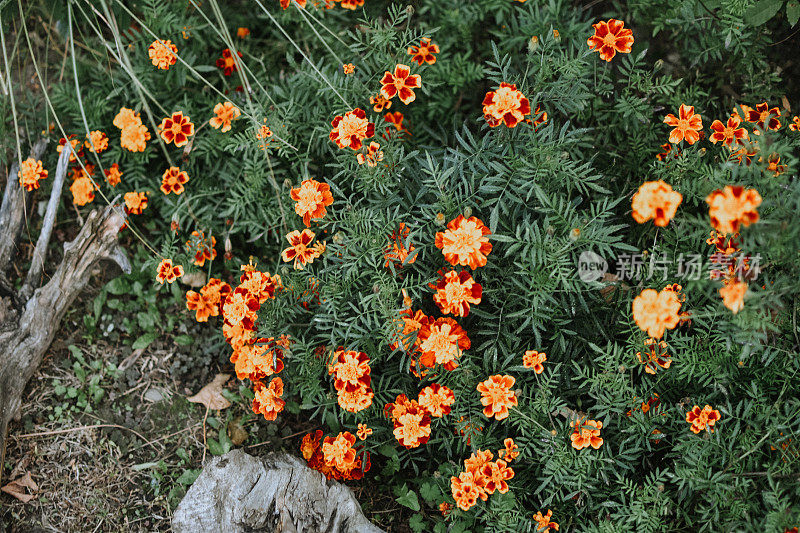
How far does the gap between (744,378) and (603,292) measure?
0.56 metres

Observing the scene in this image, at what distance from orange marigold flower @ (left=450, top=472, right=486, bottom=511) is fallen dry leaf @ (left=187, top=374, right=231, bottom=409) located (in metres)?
1.09

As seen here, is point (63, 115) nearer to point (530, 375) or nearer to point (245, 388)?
point (245, 388)

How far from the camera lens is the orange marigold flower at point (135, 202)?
9.04 feet

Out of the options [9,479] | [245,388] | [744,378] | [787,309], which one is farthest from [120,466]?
[787,309]

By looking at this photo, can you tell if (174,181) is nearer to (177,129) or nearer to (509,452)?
(177,129)

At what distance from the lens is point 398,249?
2207 mm

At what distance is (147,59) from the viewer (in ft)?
9.57

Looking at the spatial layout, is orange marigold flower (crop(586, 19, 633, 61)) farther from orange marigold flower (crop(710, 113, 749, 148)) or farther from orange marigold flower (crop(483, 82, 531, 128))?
orange marigold flower (crop(710, 113, 749, 148))

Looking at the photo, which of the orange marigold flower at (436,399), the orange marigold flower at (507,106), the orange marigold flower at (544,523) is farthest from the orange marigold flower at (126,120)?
the orange marigold flower at (544,523)

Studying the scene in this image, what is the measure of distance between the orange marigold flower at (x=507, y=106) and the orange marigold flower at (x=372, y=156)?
0.41 meters

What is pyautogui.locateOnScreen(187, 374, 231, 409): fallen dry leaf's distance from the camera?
2660 millimetres

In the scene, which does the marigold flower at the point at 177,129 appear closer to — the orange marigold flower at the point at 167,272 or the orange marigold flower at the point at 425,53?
the orange marigold flower at the point at 167,272

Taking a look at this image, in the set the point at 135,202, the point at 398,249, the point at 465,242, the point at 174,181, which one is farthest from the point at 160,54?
the point at 465,242

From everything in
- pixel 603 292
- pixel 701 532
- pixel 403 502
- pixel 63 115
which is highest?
pixel 63 115
